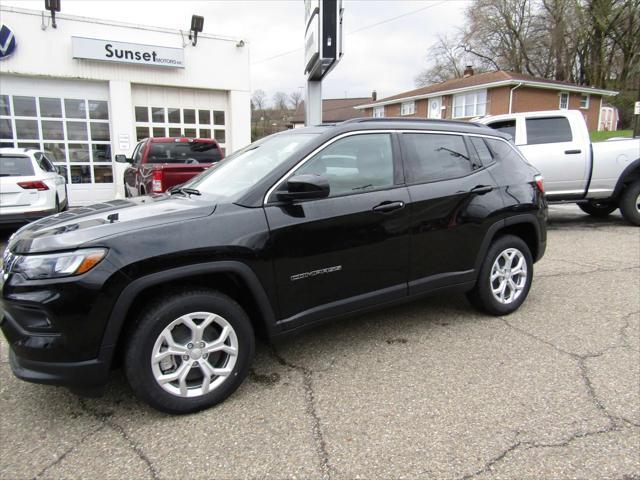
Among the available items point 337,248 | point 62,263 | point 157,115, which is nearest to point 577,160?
point 337,248

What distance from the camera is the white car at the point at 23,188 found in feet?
23.8

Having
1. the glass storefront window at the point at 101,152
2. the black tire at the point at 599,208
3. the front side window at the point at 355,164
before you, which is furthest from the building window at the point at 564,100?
the front side window at the point at 355,164

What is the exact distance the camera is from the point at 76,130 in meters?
13.7

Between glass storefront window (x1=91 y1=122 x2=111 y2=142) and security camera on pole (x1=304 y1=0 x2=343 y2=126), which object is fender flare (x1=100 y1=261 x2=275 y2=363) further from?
glass storefront window (x1=91 y1=122 x2=111 y2=142)

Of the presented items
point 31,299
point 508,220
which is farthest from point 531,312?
point 31,299

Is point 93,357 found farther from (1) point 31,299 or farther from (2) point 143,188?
(2) point 143,188

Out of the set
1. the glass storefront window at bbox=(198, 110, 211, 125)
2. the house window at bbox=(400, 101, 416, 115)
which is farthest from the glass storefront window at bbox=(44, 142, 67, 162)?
the house window at bbox=(400, 101, 416, 115)

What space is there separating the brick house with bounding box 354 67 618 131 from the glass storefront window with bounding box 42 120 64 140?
873 inches

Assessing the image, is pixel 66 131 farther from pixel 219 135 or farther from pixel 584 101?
pixel 584 101

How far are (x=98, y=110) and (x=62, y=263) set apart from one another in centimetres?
1323

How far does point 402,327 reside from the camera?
13.2ft

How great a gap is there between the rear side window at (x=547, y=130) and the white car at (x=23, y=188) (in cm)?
859

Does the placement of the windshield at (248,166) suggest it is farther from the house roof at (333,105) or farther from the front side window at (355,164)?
the house roof at (333,105)

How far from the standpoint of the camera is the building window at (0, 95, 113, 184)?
42.3ft
